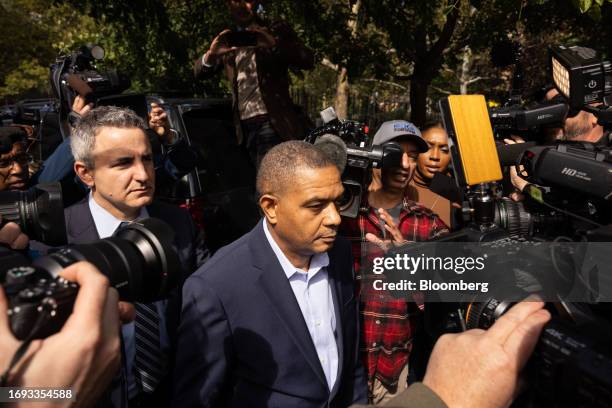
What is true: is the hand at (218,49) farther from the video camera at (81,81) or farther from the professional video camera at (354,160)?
the professional video camera at (354,160)

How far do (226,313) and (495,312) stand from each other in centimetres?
94

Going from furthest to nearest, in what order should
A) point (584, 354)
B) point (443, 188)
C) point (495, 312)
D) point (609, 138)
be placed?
point (443, 188) → point (609, 138) → point (495, 312) → point (584, 354)

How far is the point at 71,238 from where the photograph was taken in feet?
7.29

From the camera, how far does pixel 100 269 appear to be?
1.17m

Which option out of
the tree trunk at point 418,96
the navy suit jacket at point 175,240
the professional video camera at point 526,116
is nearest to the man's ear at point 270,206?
the navy suit jacket at point 175,240

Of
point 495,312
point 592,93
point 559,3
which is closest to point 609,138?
point 592,93

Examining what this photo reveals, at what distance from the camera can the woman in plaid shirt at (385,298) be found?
246 centimetres

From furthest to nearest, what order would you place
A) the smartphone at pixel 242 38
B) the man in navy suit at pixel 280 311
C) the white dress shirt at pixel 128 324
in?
1. the smartphone at pixel 242 38
2. the white dress shirt at pixel 128 324
3. the man in navy suit at pixel 280 311

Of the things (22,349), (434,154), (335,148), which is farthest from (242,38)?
(22,349)

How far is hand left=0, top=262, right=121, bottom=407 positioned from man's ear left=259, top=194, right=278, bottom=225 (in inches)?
43.9

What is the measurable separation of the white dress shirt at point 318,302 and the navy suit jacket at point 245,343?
65 millimetres

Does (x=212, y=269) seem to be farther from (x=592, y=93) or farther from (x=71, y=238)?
(x=592, y=93)

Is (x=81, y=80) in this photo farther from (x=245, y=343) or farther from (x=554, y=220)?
(x=554, y=220)

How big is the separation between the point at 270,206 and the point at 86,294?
1.19m
